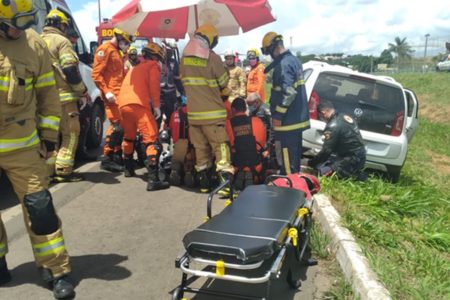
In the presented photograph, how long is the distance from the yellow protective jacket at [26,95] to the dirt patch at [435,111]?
17810mm

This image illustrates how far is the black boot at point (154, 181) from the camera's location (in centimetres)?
600

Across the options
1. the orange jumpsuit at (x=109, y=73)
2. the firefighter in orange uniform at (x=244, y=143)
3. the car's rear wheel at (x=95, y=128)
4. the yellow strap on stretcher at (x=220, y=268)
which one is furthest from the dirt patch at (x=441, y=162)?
the yellow strap on stretcher at (x=220, y=268)

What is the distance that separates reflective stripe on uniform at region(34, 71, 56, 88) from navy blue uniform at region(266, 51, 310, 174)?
117 inches

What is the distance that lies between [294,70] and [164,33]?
7.44ft

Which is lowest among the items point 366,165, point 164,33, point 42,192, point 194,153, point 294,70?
point 366,165

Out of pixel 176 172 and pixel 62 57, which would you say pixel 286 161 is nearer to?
pixel 176 172

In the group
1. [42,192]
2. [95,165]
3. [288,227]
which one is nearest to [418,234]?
[288,227]

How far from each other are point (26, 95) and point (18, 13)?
55 cm

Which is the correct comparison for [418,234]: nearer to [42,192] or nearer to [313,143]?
[313,143]

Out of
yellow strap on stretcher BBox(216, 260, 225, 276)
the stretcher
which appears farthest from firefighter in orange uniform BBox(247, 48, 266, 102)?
yellow strap on stretcher BBox(216, 260, 225, 276)

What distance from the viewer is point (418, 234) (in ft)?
14.8

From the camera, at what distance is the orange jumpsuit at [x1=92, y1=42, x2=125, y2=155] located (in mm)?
6727

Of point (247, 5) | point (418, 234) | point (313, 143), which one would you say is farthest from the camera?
point (313, 143)

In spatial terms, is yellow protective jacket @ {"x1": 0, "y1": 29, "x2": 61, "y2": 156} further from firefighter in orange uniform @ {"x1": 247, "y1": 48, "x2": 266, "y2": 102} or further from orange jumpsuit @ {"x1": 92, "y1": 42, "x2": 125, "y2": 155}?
firefighter in orange uniform @ {"x1": 247, "y1": 48, "x2": 266, "y2": 102}
